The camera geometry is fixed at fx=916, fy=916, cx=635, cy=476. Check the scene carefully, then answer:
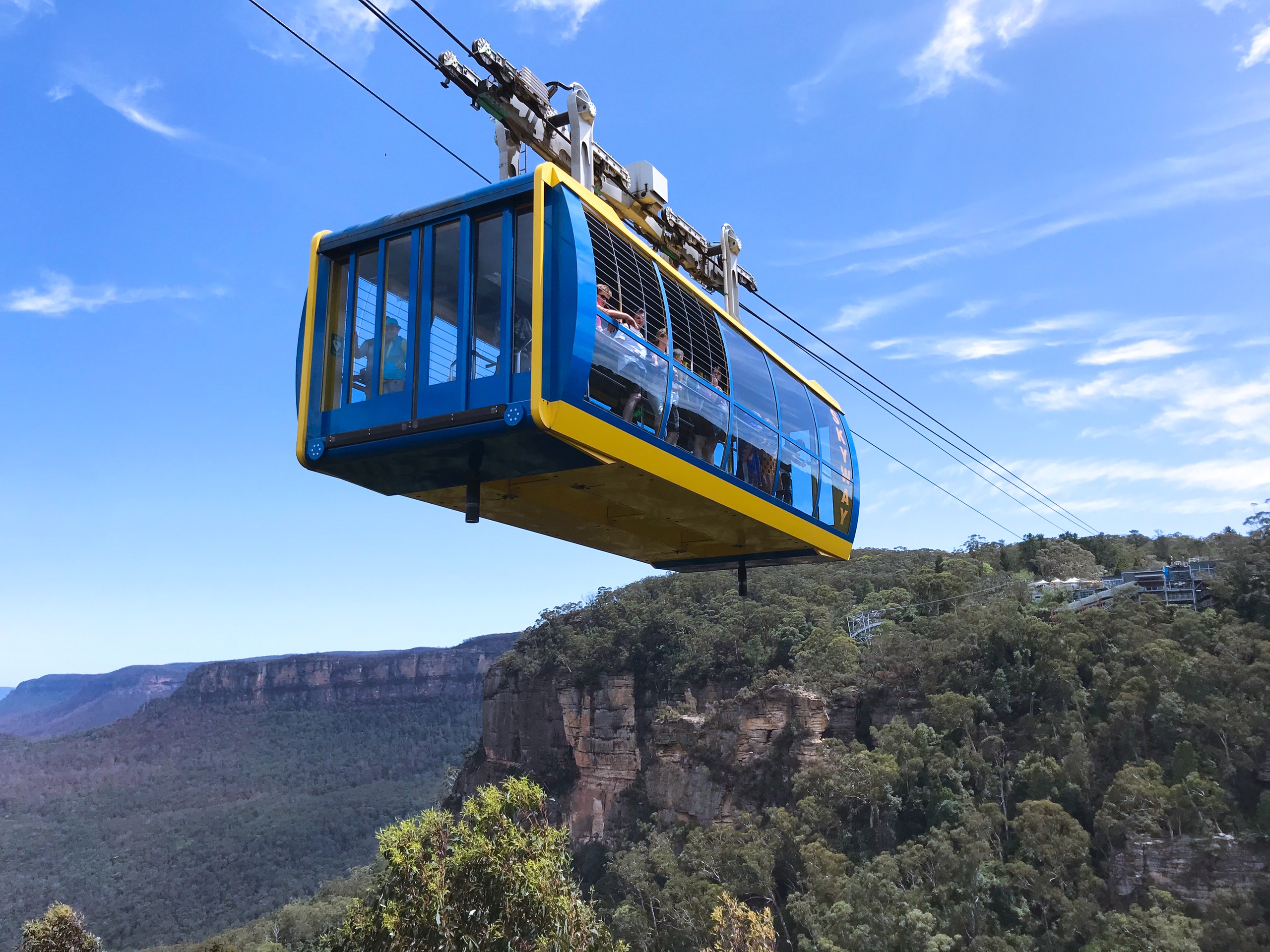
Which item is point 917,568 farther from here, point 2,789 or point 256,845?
point 2,789

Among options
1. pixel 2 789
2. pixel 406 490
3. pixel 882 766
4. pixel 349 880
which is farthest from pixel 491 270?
pixel 2 789

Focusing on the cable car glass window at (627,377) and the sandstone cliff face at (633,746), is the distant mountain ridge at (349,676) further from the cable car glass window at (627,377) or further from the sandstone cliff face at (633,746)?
the cable car glass window at (627,377)

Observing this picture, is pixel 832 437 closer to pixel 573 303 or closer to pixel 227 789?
pixel 573 303

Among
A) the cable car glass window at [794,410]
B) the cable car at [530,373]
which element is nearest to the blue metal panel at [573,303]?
the cable car at [530,373]

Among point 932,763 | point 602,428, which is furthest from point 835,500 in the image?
point 932,763

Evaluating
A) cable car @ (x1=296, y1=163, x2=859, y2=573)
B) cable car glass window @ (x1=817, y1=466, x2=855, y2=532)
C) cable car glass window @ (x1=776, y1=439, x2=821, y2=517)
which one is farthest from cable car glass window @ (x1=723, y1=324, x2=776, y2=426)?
cable car glass window @ (x1=817, y1=466, x2=855, y2=532)

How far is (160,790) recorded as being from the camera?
10775 centimetres

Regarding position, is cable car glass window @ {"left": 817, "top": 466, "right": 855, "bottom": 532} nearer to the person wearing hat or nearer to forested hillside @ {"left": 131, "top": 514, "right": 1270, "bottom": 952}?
the person wearing hat

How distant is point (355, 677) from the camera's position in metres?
116

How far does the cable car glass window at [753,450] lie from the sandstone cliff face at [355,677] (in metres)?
110

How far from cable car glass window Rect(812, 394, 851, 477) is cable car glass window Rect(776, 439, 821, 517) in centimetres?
33

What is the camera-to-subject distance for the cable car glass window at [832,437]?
343 inches

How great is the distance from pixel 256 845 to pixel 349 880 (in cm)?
3870

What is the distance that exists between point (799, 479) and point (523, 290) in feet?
11.4
